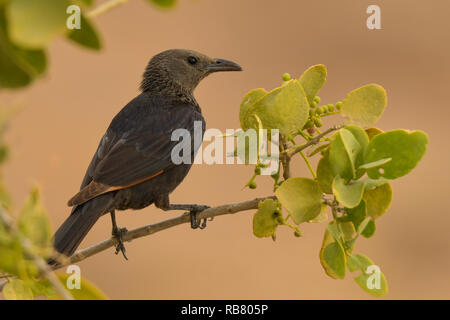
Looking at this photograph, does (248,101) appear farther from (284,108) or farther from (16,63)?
(16,63)

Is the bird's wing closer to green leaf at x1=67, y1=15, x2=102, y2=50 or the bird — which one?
the bird

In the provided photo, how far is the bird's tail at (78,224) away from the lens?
281 centimetres

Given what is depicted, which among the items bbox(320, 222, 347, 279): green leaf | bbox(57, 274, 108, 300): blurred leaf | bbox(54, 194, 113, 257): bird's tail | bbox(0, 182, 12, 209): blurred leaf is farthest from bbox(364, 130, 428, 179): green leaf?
bbox(54, 194, 113, 257): bird's tail

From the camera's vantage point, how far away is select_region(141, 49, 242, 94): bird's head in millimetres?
4445

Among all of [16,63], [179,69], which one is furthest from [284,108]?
[179,69]

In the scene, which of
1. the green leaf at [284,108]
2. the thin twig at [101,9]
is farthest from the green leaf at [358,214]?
the thin twig at [101,9]

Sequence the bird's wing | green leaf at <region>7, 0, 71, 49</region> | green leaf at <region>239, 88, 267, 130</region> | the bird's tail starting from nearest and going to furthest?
green leaf at <region>7, 0, 71, 49</region> < green leaf at <region>239, 88, 267, 130</region> < the bird's tail < the bird's wing

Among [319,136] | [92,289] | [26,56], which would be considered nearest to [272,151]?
[319,136]

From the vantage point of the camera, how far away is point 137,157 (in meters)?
3.53

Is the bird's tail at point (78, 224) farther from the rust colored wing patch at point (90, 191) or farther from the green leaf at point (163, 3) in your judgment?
the green leaf at point (163, 3)

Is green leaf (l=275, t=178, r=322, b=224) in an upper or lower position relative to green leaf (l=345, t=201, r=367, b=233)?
upper

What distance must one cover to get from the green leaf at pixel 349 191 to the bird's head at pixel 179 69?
2.98 meters

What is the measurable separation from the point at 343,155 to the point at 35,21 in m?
1.04

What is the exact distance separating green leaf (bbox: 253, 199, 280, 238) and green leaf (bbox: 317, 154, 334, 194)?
0.27 metres
